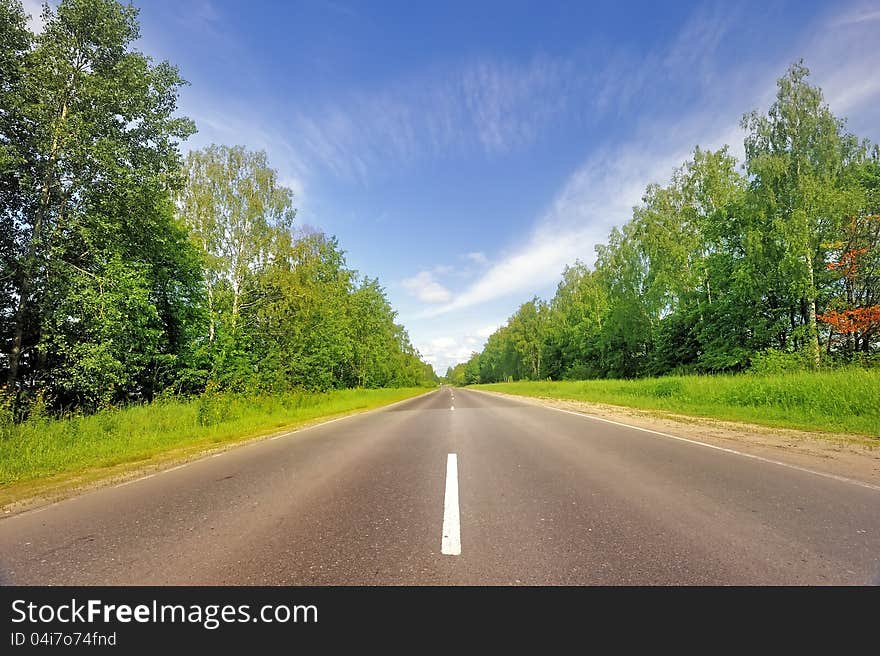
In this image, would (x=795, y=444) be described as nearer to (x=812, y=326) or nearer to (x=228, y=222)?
(x=812, y=326)

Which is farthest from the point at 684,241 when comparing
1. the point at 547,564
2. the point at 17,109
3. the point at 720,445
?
the point at 17,109

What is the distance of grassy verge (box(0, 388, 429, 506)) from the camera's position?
19.9 ft

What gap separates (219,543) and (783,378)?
58.8ft

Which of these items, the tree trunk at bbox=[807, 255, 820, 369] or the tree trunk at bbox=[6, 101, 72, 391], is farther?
the tree trunk at bbox=[807, 255, 820, 369]

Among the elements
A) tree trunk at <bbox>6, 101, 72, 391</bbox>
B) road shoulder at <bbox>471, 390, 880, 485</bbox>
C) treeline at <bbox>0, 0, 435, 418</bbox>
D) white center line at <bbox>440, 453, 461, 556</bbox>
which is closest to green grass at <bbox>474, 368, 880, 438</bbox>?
road shoulder at <bbox>471, 390, 880, 485</bbox>

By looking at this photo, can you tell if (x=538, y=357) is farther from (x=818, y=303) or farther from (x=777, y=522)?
(x=777, y=522)

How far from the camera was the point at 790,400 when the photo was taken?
12148mm

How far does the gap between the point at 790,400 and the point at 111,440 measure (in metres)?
20.0

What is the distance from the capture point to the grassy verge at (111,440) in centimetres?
606

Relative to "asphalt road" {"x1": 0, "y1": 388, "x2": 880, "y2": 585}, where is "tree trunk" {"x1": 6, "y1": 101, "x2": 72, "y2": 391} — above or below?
above

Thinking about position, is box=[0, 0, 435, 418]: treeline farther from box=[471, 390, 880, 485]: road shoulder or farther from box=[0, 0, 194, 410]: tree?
box=[471, 390, 880, 485]: road shoulder

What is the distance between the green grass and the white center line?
999 cm

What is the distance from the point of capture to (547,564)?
8.97 ft

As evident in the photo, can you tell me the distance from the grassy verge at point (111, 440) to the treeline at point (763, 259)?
2539 centimetres
